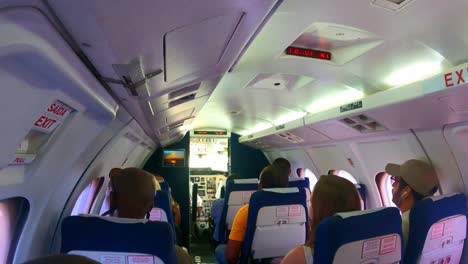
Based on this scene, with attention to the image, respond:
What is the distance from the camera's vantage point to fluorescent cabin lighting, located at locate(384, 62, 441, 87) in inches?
122

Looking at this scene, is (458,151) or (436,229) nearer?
(436,229)


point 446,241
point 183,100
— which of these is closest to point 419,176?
point 446,241

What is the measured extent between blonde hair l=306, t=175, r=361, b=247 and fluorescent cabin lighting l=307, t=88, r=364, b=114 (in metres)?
1.84

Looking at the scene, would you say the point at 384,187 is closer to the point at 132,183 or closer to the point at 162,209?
the point at 162,209

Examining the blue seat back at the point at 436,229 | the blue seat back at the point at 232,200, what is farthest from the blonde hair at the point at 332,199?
the blue seat back at the point at 232,200

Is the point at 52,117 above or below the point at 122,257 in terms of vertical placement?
above

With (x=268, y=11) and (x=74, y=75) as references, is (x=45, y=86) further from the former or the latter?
(x=268, y=11)

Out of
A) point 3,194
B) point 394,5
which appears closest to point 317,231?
point 394,5

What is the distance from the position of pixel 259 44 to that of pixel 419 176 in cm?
213

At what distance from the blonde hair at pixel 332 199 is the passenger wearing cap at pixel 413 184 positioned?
147 centimetres

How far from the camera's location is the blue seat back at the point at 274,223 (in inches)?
147

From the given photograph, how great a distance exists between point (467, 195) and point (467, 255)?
63 cm

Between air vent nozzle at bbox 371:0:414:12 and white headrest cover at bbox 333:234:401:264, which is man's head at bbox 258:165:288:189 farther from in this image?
air vent nozzle at bbox 371:0:414:12

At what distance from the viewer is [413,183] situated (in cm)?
351
